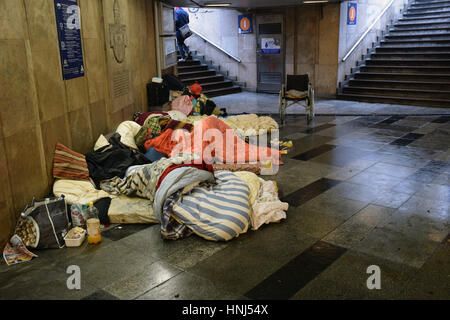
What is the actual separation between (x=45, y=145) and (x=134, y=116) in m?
2.85

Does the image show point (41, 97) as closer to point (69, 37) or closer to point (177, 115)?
point (69, 37)

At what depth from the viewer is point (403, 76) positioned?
10.4 meters

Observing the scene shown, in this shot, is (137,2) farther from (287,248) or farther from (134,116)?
(287,248)

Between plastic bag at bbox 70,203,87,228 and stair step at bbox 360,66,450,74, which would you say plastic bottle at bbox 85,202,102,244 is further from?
stair step at bbox 360,66,450,74

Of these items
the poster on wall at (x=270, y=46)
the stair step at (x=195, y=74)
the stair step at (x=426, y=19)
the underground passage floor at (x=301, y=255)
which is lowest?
the underground passage floor at (x=301, y=255)

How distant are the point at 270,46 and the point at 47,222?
9.38 m

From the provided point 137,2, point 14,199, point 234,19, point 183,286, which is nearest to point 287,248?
point 183,286

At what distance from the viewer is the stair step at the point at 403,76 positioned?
9898 millimetres

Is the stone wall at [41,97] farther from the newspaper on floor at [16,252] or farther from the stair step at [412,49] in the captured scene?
the stair step at [412,49]

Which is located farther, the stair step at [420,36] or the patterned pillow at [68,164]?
the stair step at [420,36]

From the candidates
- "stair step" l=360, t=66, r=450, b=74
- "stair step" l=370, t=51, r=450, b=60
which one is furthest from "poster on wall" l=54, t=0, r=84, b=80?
"stair step" l=370, t=51, r=450, b=60

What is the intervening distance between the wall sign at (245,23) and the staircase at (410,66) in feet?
10.3

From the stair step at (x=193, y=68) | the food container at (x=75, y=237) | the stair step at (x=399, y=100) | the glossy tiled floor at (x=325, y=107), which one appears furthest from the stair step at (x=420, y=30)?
the food container at (x=75, y=237)

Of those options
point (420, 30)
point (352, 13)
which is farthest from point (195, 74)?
point (420, 30)
